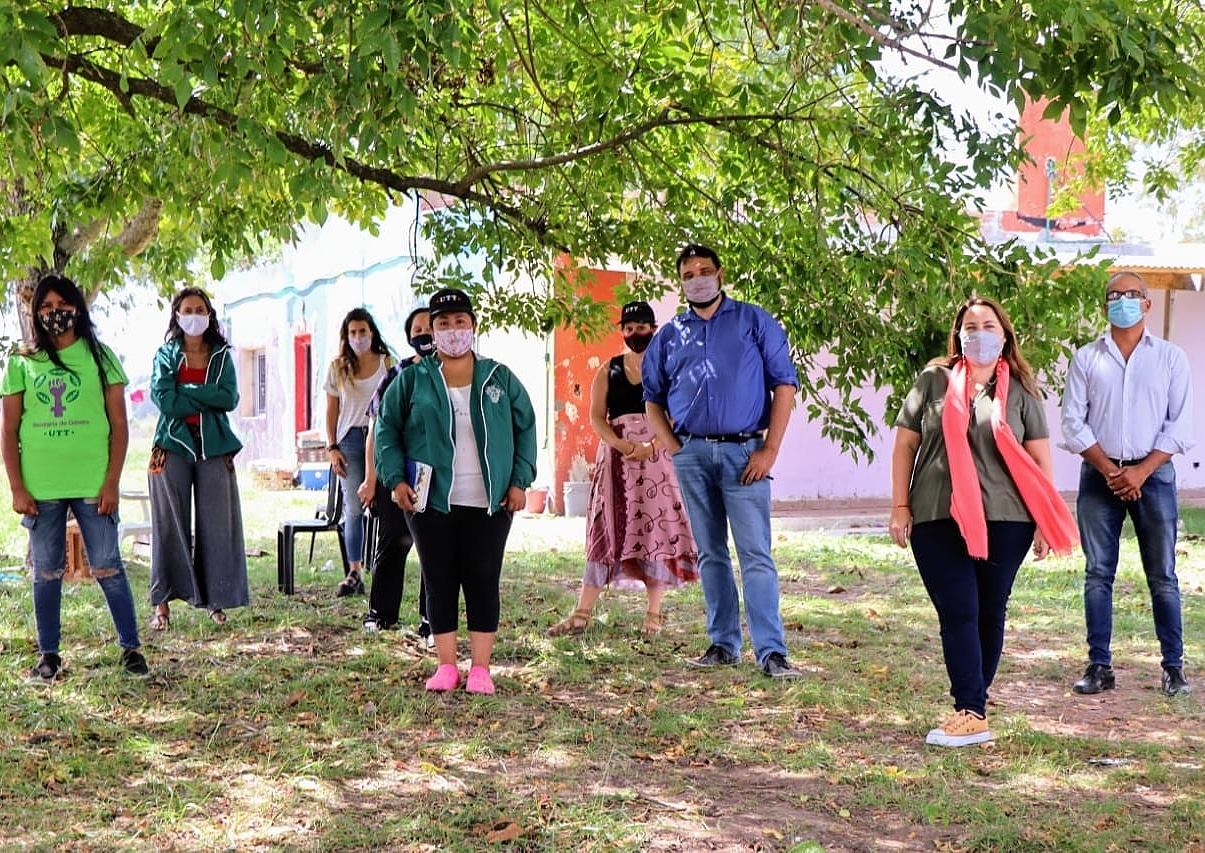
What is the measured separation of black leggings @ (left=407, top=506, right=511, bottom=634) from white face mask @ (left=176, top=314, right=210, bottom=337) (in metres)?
2.01

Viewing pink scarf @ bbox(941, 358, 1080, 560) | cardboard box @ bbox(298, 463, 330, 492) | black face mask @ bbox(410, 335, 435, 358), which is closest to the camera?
pink scarf @ bbox(941, 358, 1080, 560)

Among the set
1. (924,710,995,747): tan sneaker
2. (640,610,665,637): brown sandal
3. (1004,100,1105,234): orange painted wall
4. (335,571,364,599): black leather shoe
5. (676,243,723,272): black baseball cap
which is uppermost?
(1004,100,1105,234): orange painted wall

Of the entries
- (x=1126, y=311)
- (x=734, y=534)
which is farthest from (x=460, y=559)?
(x=1126, y=311)

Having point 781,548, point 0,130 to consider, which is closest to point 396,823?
point 0,130

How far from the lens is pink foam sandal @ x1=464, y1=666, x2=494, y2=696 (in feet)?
20.6

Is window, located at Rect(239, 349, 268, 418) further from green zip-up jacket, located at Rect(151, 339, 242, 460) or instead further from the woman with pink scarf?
the woman with pink scarf

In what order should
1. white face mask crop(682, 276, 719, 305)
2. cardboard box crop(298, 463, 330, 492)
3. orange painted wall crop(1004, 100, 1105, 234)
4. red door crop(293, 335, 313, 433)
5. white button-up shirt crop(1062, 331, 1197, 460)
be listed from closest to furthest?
white button-up shirt crop(1062, 331, 1197, 460)
white face mask crop(682, 276, 719, 305)
orange painted wall crop(1004, 100, 1105, 234)
cardboard box crop(298, 463, 330, 492)
red door crop(293, 335, 313, 433)

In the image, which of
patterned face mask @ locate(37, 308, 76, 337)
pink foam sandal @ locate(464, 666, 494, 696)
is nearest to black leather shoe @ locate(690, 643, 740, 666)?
pink foam sandal @ locate(464, 666, 494, 696)

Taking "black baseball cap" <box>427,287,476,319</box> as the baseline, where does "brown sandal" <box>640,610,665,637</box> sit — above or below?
below

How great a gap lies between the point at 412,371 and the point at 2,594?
4.67 meters

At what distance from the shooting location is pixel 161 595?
7.76m

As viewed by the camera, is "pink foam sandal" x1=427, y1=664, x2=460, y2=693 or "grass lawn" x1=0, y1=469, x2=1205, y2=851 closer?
"grass lawn" x1=0, y1=469, x2=1205, y2=851

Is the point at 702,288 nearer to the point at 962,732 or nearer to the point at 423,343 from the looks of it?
the point at 423,343

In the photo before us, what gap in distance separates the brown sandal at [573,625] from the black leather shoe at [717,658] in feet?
3.49
